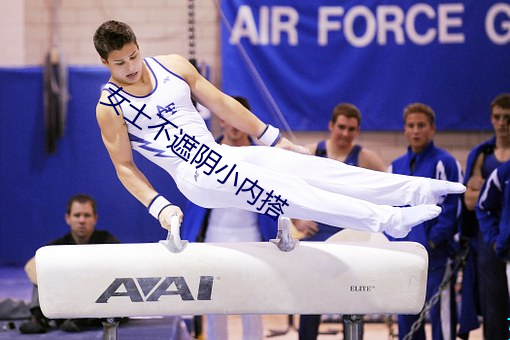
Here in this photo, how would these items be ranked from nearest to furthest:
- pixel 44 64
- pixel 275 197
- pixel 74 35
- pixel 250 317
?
pixel 275 197 < pixel 250 317 < pixel 44 64 < pixel 74 35

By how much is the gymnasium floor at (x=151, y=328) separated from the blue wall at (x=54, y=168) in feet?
2.03

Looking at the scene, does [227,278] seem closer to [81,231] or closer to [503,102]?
[81,231]

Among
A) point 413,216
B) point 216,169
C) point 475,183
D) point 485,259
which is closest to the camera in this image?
point 413,216

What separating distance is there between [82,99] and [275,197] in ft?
15.6

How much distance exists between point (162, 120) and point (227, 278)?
86cm

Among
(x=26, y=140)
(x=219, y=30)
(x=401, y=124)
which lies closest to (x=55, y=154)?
(x=26, y=140)

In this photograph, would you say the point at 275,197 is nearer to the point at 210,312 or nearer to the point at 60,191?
the point at 210,312

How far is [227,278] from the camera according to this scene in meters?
3.99

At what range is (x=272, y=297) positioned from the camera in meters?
4.02

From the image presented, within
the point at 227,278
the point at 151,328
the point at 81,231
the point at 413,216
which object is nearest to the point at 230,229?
the point at 151,328

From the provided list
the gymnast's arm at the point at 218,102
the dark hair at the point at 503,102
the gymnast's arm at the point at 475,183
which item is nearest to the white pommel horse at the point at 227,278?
the gymnast's arm at the point at 218,102

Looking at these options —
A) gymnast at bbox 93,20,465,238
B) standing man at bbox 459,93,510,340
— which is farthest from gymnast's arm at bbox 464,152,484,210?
gymnast at bbox 93,20,465,238

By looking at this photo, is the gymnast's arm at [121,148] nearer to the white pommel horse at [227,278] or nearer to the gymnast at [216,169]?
the gymnast at [216,169]

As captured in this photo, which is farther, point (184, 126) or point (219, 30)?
point (219, 30)
